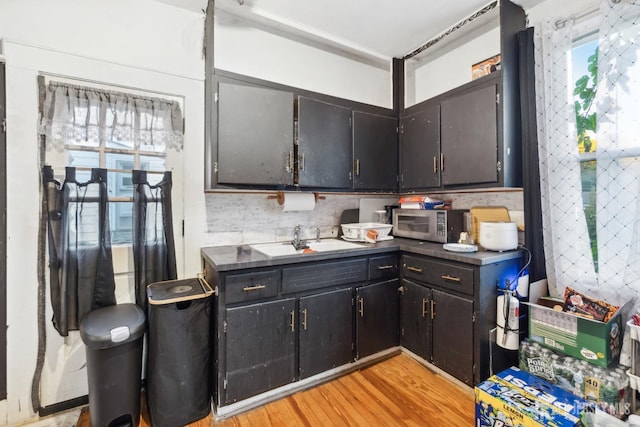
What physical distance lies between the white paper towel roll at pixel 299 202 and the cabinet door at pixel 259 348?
30.5 inches

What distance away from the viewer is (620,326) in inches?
61.3

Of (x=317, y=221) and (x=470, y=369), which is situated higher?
(x=317, y=221)

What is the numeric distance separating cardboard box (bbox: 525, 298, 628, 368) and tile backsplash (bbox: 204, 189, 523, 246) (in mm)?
767

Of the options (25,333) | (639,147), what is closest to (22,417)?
(25,333)

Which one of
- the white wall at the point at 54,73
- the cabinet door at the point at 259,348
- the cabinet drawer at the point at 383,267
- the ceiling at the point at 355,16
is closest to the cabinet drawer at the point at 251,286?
the cabinet door at the point at 259,348

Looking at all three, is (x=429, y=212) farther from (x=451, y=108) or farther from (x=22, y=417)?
(x=22, y=417)

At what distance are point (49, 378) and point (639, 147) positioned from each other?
346cm

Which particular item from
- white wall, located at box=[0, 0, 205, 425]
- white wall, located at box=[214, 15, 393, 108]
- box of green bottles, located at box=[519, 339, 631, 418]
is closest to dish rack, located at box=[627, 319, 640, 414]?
box of green bottles, located at box=[519, 339, 631, 418]

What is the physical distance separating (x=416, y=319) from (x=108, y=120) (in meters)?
2.44

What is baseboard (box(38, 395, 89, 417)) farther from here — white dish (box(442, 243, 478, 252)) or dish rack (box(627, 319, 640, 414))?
dish rack (box(627, 319, 640, 414))


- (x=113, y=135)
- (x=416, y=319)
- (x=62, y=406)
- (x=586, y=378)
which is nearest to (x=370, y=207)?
(x=416, y=319)

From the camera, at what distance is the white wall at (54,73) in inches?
61.5

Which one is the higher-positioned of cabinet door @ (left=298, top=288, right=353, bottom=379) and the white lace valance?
the white lace valance

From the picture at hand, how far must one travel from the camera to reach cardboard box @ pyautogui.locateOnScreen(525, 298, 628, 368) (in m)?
1.47
